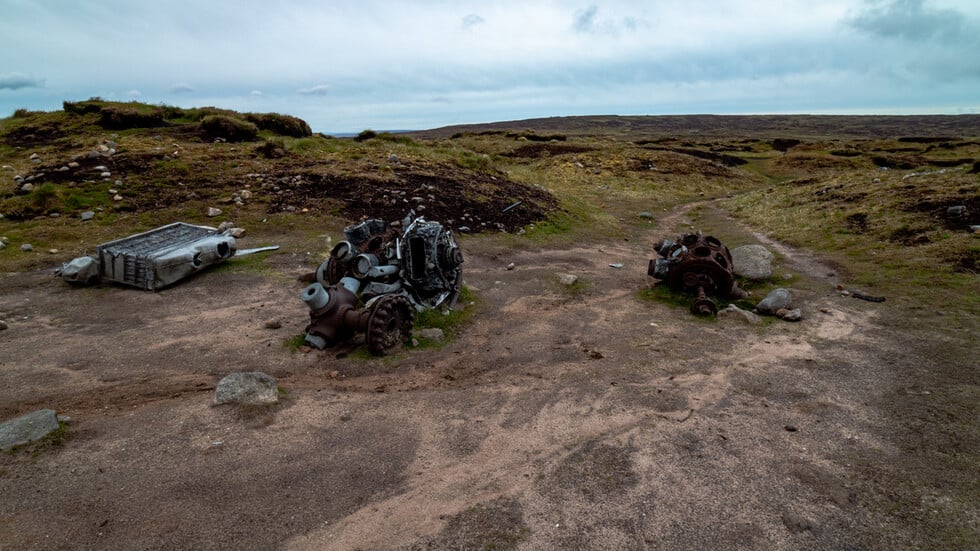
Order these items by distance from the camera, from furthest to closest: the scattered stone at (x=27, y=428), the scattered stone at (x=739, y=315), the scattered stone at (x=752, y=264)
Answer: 1. the scattered stone at (x=752, y=264)
2. the scattered stone at (x=739, y=315)
3. the scattered stone at (x=27, y=428)

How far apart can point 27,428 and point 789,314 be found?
1084 cm

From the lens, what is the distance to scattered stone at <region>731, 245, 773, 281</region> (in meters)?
12.0

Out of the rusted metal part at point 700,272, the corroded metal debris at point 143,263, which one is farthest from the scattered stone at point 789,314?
the corroded metal debris at point 143,263

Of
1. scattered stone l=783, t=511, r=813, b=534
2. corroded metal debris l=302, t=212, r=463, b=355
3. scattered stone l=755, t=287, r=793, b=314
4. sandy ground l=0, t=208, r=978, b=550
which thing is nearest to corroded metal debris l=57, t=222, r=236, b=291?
sandy ground l=0, t=208, r=978, b=550

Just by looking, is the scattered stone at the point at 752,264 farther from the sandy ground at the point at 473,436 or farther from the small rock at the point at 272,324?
the small rock at the point at 272,324

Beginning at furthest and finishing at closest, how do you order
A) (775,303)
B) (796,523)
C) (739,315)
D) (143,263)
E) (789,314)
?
(143,263)
(775,303)
(739,315)
(789,314)
(796,523)

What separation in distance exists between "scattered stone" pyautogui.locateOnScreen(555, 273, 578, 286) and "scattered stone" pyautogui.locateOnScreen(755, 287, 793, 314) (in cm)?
374

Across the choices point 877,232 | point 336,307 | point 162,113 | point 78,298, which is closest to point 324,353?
point 336,307

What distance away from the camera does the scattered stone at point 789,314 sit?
9453mm

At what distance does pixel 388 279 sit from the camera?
913 cm

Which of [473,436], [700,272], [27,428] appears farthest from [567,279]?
[27,428]

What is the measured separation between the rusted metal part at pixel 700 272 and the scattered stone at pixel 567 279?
5.50 ft

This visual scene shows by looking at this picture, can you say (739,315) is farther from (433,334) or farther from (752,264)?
(433,334)

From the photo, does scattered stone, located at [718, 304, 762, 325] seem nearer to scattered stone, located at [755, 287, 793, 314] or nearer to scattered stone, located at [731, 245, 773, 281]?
A: scattered stone, located at [755, 287, 793, 314]
